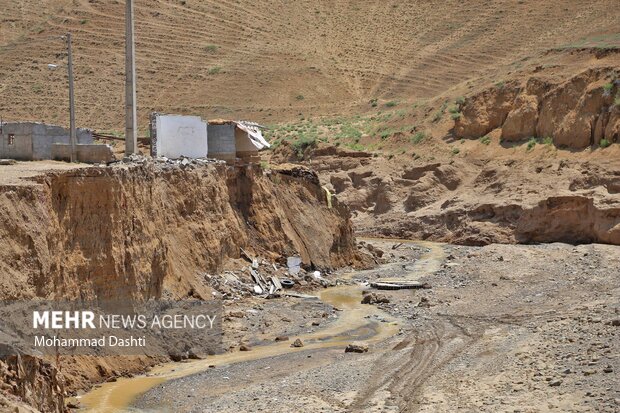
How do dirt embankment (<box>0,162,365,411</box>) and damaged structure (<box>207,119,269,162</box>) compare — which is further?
damaged structure (<box>207,119,269,162</box>)

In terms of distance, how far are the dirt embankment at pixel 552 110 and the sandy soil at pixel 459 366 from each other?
614 inches

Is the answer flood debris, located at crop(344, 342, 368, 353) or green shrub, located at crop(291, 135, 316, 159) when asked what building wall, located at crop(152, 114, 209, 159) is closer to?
flood debris, located at crop(344, 342, 368, 353)

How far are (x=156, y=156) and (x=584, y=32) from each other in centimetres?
4791

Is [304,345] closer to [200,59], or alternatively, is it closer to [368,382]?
[368,382]

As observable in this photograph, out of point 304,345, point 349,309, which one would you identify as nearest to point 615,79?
point 349,309

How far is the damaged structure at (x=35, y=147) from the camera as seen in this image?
1025 inches

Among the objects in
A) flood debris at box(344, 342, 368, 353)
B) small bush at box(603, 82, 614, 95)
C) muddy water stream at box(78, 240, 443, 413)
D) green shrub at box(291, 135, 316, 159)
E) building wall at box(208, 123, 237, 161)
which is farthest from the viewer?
green shrub at box(291, 135, 316, 159)

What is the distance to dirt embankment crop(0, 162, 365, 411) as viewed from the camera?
16766 mm

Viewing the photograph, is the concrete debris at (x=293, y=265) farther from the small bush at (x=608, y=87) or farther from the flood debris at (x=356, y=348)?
the small bush at (x=608, y=87)

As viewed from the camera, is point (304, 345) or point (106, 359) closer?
point (106, 359)

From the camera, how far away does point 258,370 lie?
19.8 m

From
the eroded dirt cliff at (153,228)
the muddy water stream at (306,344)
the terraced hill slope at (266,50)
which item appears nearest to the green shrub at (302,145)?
the terraced hill slope at (266,50)

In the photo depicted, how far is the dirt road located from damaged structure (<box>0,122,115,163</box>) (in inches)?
246

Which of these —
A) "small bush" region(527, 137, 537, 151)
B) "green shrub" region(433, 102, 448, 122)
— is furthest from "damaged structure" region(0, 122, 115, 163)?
"green shrub" region(433, 102, 448, 122)
